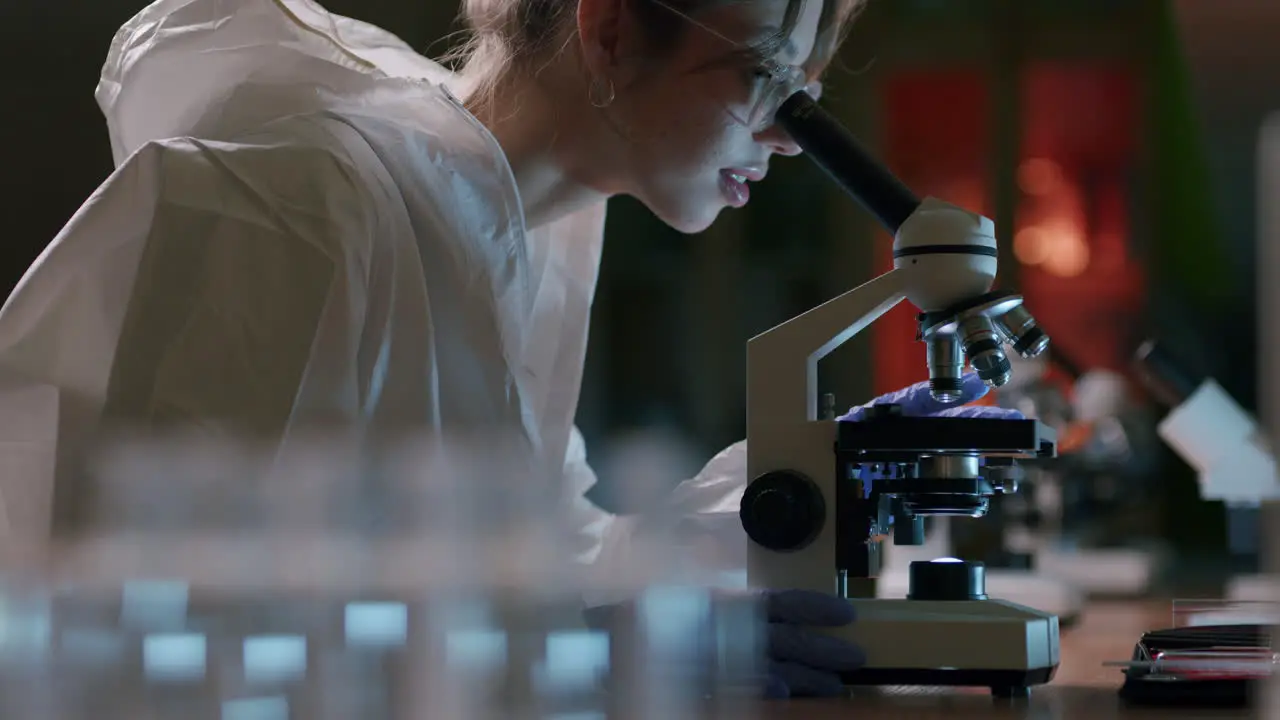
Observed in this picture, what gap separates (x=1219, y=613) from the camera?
3.89 ft

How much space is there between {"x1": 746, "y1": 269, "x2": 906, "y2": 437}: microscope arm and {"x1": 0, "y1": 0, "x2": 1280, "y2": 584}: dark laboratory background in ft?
8.13

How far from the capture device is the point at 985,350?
949mm

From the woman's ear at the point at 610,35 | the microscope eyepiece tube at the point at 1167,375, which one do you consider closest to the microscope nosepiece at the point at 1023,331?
the woman's ear at the point at 610,35

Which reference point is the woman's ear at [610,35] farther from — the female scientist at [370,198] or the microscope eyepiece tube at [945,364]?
the microscope eyepiece tube at [945,364]

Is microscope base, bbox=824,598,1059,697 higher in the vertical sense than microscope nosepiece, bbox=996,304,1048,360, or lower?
lower

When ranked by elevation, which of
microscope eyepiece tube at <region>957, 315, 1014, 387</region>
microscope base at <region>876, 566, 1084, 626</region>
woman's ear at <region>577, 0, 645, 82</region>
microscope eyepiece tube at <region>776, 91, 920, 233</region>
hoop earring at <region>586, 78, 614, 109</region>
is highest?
woman's ear at <region>577, 0, 645, 82</region>

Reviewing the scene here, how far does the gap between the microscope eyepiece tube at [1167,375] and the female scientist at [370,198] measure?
2.76 ft

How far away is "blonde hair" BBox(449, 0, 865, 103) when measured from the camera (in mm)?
1323

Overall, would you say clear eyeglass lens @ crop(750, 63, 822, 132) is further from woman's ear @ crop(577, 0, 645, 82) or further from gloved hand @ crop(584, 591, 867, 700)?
gloved hand @ crop(584, 591, 867, 700)

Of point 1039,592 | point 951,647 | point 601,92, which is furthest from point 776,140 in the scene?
point 1039,592

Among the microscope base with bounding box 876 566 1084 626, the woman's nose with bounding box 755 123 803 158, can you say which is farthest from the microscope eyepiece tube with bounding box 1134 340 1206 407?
the woman's nose with bounding box 755 123 803 158

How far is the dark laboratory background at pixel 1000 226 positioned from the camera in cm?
369

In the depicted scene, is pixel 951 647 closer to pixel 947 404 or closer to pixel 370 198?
pixel 947 404

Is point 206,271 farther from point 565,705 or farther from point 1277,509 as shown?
point 1277,509
